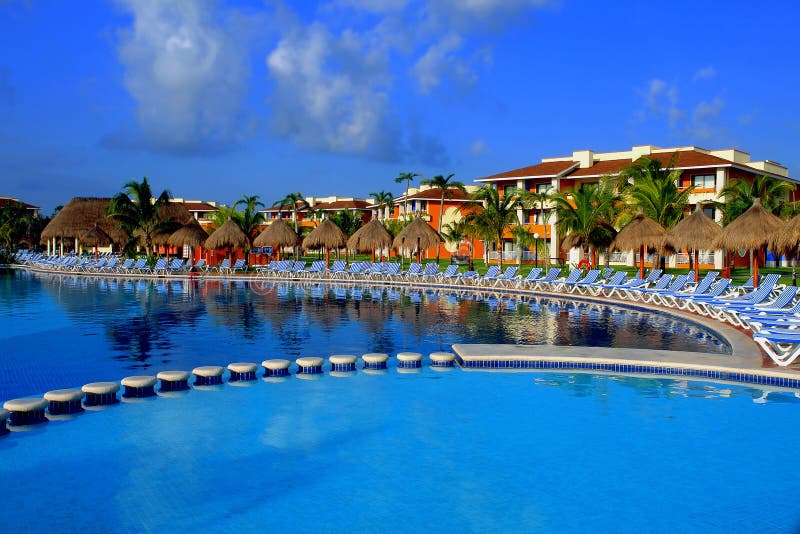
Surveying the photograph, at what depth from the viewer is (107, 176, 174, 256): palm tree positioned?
3406cm

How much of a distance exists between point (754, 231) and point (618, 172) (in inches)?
718

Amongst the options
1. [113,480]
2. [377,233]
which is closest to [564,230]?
[377,233]

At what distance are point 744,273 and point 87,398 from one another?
29.8 metres

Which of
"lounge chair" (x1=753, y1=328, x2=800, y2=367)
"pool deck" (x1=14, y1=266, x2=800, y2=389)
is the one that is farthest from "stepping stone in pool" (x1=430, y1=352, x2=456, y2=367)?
"lounge chair" (x1=753, y1=328, x2=800, y2=367)

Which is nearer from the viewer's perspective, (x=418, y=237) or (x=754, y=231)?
(x=754, y=231)

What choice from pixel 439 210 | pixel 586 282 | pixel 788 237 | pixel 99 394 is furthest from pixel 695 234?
pixel 439 210

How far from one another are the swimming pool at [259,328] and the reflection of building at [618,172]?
19474mm

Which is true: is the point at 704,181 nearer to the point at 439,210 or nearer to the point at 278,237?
the point at 439,210

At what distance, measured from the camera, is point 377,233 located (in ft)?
98.0

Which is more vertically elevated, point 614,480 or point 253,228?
point 253,228

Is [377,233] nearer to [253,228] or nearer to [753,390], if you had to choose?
[253,228]

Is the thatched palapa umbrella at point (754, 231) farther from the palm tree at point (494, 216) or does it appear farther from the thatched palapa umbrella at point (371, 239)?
the thatched palapa umbrella at point (371, 239)

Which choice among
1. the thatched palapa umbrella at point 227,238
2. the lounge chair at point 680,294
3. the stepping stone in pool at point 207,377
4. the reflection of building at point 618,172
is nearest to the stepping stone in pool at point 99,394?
the stepping stone in pool at point 207,377

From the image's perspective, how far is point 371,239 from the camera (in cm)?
2973
